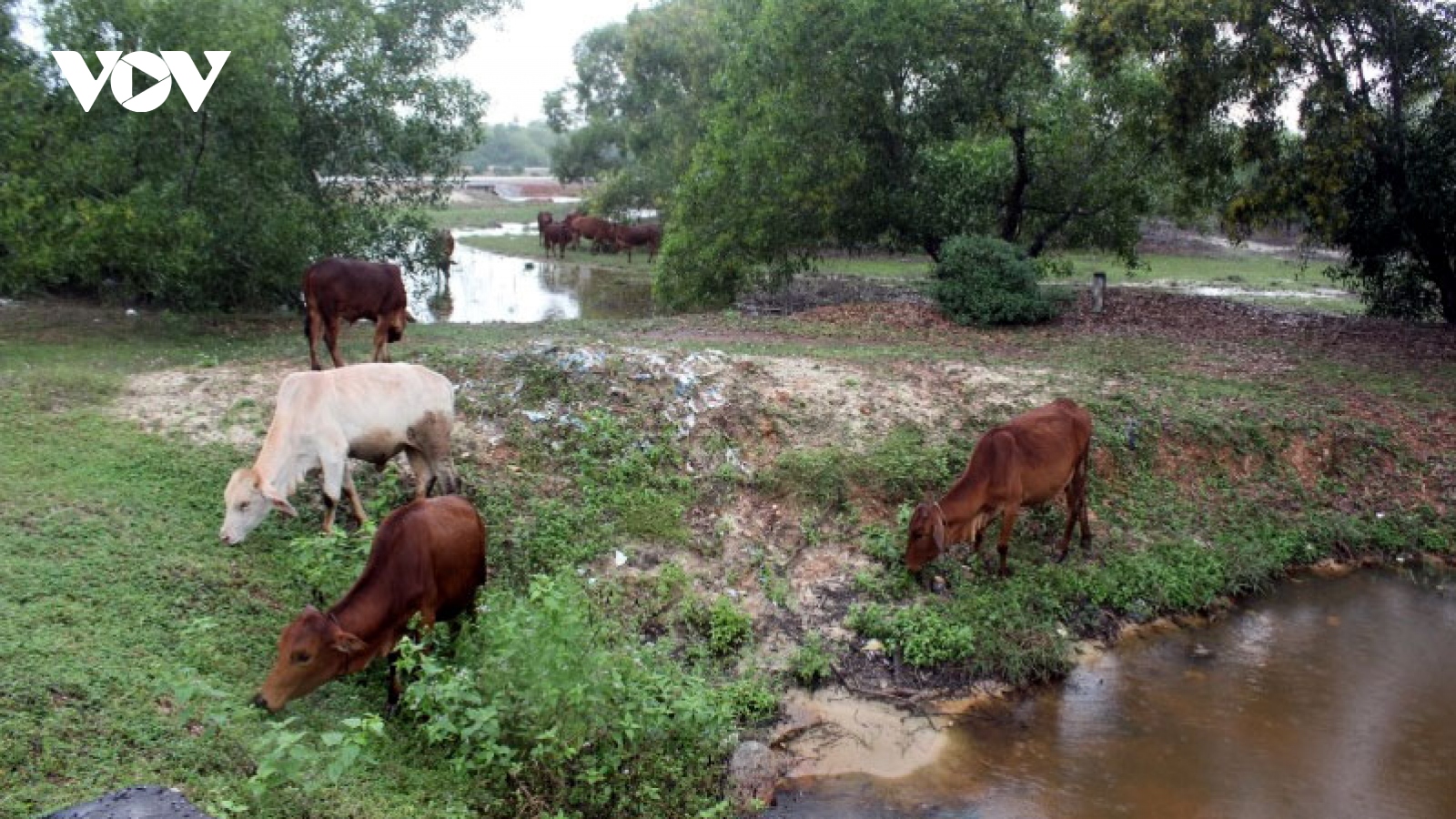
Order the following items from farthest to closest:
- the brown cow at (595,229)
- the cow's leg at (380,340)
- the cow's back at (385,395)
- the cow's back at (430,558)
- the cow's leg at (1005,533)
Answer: the brown cow at (595,229) < the cow's leg at (380,340) < the cow's leg at (1005,533) < the cow's back at (385,395) < the cow's back at (430,558)

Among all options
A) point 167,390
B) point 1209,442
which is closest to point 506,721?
point 167,390

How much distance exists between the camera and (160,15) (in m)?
12.2

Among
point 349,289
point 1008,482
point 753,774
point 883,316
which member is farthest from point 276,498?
point 883,316

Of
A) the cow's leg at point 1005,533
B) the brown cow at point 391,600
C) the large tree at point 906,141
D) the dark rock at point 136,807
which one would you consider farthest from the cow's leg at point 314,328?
the large tree at point 906,141

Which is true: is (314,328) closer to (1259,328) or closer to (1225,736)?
(1225,736)

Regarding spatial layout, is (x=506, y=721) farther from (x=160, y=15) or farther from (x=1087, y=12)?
(x=1087, y=12)

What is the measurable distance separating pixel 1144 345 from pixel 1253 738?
8.41 metres

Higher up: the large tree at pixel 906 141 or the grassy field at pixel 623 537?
the large tree at pixel 906 141

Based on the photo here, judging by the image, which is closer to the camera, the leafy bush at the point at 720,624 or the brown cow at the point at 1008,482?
the leafy bush at the point at 720,624

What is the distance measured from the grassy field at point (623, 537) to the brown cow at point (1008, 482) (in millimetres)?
408

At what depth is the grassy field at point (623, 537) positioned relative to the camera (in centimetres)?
566

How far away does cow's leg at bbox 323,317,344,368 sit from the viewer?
11000 millimetres

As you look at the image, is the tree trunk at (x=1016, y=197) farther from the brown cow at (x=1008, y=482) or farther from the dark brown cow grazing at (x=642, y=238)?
the dark brown cow grazing at (x=642, y=238)
